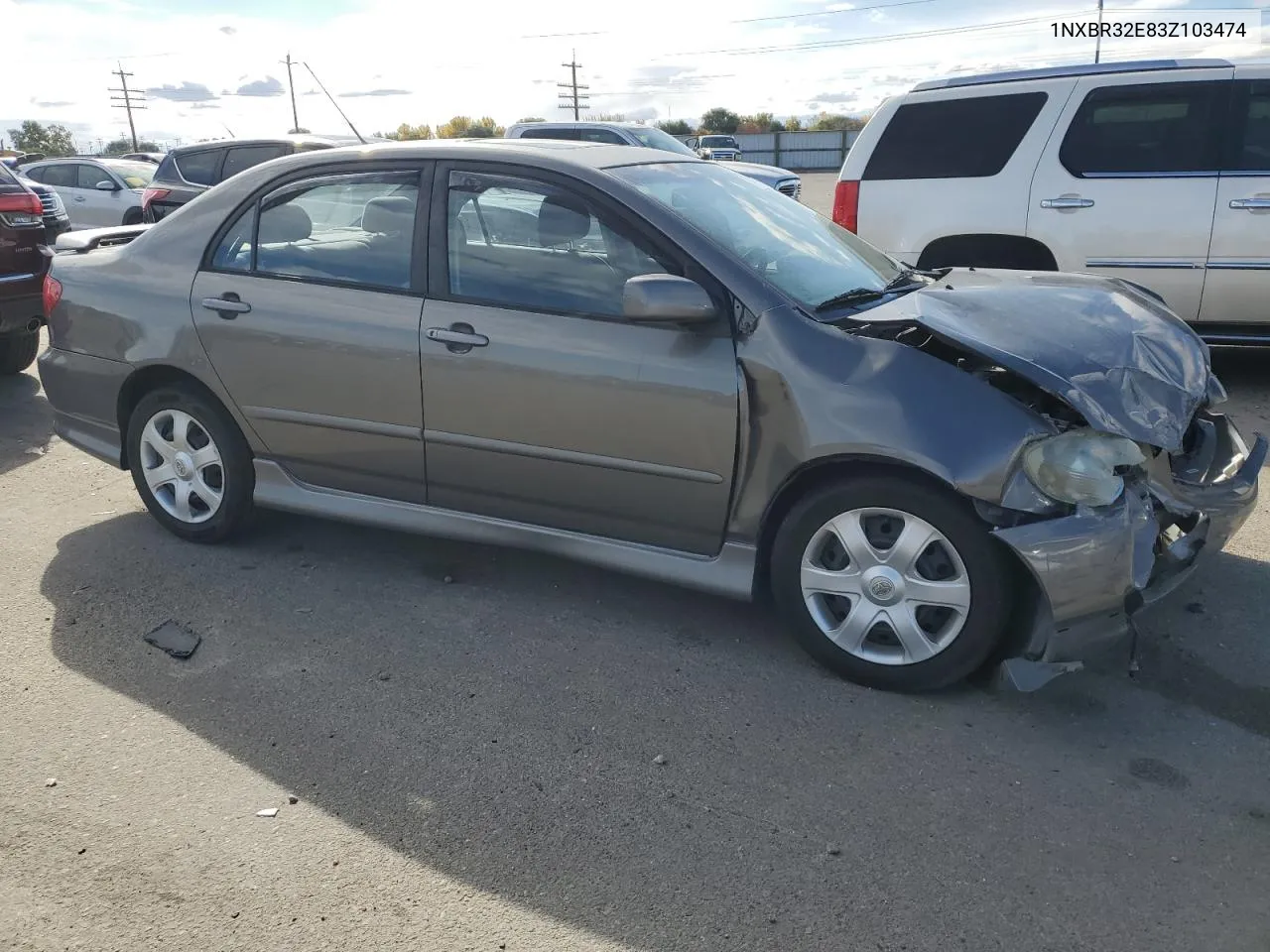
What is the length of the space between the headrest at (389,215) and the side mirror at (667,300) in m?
1.11

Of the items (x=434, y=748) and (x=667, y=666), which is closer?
(x=434, y=748)

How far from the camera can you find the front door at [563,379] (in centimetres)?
355

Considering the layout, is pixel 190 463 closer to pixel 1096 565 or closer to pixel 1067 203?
pixel 1096 565

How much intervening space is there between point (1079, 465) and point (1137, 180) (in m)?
4.36

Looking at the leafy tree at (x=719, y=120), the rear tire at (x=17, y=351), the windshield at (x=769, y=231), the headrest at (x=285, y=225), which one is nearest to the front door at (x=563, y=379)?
the windshield at (x=769, y=231)

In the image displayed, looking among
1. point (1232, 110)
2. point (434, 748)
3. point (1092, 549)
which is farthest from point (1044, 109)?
point (434, 748)

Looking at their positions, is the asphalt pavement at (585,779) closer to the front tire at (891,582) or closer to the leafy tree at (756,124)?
the front tire at (891,582)

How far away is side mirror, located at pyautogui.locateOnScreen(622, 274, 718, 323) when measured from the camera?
3385mm

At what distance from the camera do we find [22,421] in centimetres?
698

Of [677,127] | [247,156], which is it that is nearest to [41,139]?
[677,127]

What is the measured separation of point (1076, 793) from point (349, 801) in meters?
2.00

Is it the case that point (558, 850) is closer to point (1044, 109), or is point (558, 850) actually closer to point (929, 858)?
point (929, 858)

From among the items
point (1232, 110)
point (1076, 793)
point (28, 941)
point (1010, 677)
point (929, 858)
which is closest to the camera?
point (28, 941)

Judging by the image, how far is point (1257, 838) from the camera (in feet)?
8.86
